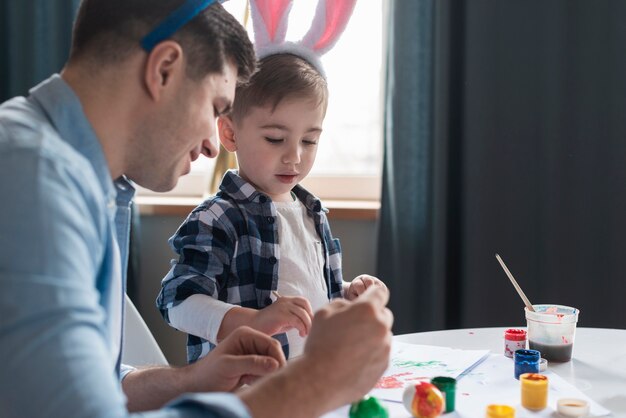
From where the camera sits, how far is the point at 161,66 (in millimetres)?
983

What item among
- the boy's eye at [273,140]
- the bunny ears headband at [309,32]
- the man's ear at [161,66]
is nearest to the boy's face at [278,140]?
the boy's eye at [273,140]

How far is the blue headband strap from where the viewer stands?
981mm

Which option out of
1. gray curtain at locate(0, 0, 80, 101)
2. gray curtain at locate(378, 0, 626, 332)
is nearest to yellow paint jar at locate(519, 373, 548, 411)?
gray curtain at locate(378, 0, 626, 332)

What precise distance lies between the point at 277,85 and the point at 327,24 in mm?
226

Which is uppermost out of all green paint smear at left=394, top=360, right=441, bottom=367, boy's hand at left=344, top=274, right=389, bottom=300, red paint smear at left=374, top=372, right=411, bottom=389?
boy's hand at left=344, top=274, right=389, bottom=300

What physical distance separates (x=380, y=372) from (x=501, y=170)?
1666mm

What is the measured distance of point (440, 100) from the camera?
7.86 ft

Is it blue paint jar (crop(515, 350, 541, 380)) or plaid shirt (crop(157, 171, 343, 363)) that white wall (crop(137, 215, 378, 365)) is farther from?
blue paint jar (crop(515, 350, 541, 380))

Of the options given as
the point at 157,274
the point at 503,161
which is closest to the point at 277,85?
the point at 503,161

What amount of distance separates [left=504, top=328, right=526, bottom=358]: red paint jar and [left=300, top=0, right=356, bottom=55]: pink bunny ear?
30.5 inches

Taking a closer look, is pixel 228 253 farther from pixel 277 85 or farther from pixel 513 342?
pixel 513 342

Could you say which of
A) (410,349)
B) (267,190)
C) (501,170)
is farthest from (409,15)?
(410,349)

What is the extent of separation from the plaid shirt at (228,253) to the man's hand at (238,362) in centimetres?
33

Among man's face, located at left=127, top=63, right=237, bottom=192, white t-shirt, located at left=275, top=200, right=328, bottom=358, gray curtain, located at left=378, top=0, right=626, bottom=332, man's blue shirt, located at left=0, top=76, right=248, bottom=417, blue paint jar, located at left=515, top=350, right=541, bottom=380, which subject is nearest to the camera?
man's blue shirt, located at left=0, top=76, right=248, bottom=417
